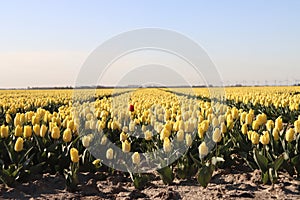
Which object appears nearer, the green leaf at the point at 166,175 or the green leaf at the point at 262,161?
the green leaf at the point at 262,161

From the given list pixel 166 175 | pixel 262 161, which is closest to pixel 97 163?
pixel 166 175

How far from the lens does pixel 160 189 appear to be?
4.02m

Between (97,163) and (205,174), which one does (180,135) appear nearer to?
(205,174)

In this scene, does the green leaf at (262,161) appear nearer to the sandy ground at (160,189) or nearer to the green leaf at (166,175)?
the sandy ground at (160,189)

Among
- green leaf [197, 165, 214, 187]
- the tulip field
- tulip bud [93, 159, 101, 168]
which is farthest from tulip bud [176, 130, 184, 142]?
tulip bud [93, 159, 101, 168]

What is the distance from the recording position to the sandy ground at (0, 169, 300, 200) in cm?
376

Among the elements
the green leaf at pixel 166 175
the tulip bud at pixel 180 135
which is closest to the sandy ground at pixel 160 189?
the green leaf at pixel 166 175

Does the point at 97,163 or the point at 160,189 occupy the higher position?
the point at 97,163

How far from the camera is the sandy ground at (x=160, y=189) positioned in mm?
3764

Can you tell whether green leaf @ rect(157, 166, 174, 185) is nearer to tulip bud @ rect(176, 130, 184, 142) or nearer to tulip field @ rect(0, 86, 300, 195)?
tulip field @ rect(0, 86, 300, 195)

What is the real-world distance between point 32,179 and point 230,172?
7.74 ft

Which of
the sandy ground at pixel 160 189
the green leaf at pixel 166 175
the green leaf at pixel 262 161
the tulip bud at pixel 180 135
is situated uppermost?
the tulip bud at pixel 180 135

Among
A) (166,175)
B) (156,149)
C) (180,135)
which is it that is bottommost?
(166,175)

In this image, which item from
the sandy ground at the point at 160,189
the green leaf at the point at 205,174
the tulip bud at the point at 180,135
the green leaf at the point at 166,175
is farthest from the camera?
the tulip bud at the point at 180,135
